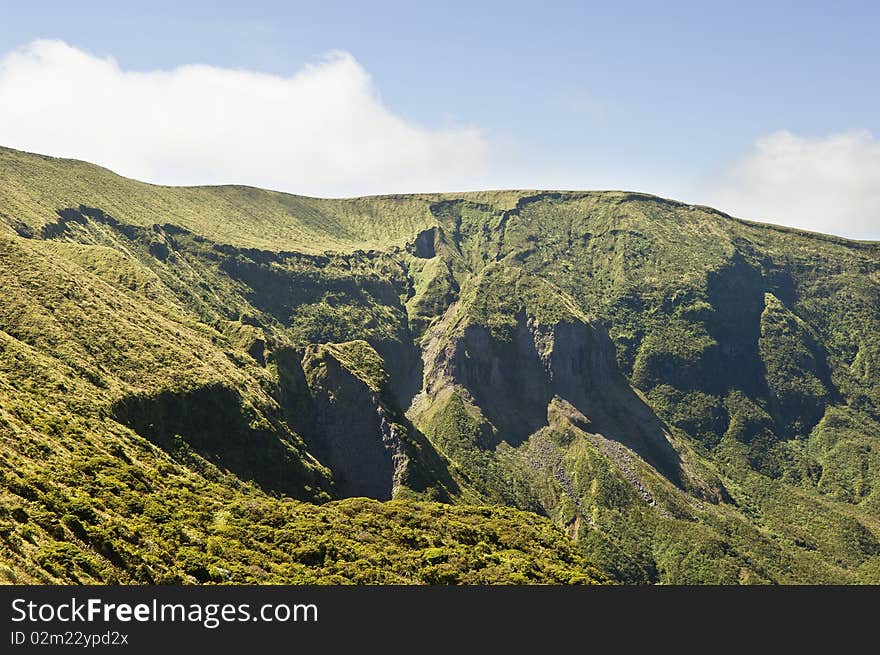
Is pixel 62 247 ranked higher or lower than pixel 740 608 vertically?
higher

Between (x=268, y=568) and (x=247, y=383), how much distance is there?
6284 centimetres

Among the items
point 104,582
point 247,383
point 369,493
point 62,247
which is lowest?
point 369,493

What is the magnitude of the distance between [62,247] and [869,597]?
658ft

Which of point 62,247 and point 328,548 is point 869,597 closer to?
point 328,548

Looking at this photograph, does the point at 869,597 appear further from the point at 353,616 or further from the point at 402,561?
the point at 402,561

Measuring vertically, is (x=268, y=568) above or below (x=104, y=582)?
below

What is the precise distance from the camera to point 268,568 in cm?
6381

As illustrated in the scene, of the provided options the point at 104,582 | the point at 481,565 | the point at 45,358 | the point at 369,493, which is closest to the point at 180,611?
the point at 104,582

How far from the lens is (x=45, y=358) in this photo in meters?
91.1

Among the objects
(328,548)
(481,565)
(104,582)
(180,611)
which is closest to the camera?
(180,611)

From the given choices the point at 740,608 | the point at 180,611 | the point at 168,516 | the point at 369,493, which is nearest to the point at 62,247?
the point at 369,493

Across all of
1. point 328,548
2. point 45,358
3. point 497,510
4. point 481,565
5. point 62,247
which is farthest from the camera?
point 62,247

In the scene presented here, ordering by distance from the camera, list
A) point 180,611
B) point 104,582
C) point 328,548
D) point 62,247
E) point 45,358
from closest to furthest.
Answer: point 180,611 → point 104,582 → point 328,548 → point 45,358 → point 62,247

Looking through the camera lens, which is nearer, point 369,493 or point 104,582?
point 104,582
